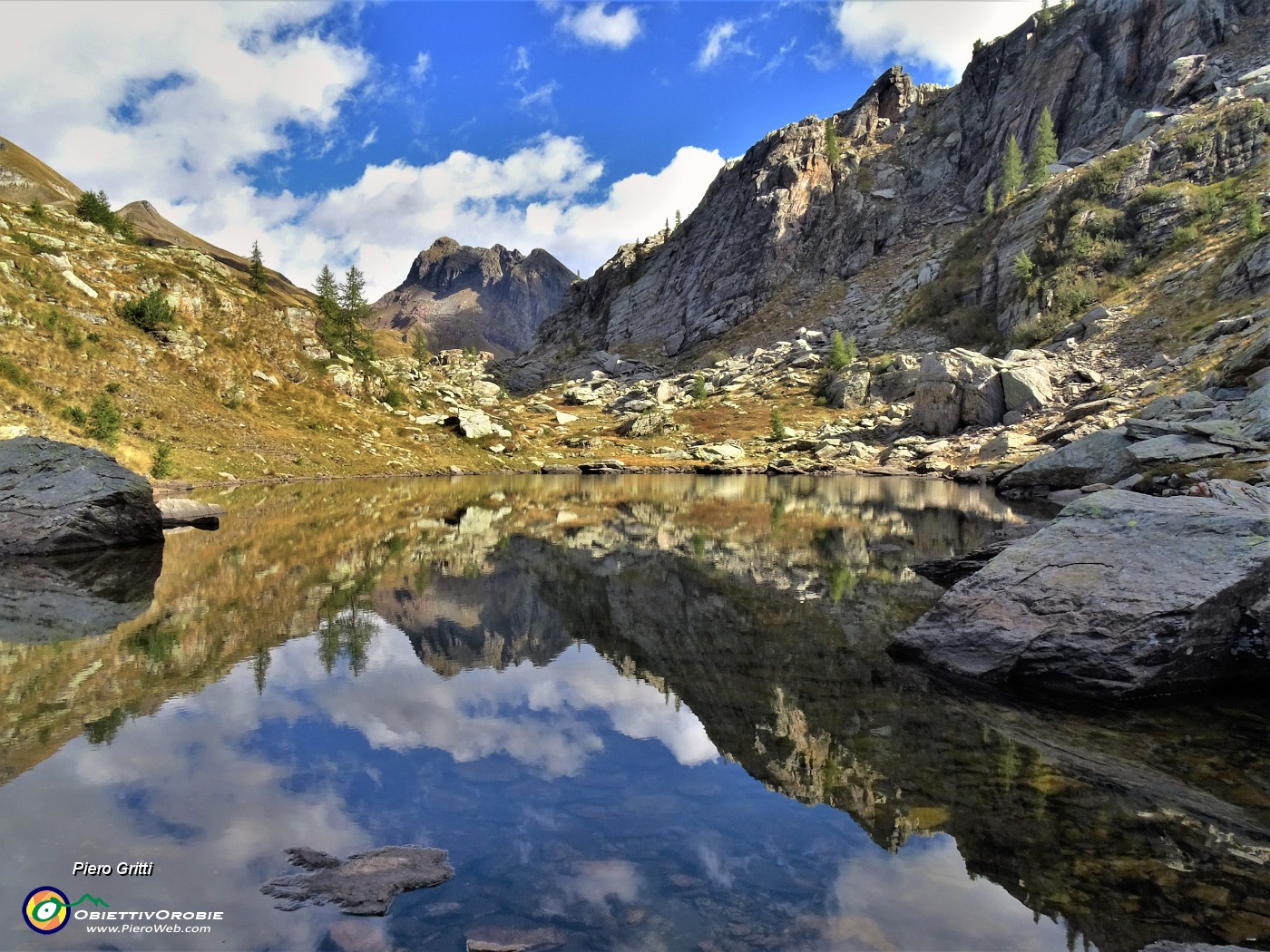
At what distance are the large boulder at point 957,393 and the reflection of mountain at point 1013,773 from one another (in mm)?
73905

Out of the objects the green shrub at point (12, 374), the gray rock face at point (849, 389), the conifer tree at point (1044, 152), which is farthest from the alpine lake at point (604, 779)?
the conifer tree at point (1044, 152)

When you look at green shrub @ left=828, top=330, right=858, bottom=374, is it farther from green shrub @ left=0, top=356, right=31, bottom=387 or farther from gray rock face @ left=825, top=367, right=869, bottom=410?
green shrub @ left=0, top=356, right=31, bottom=387

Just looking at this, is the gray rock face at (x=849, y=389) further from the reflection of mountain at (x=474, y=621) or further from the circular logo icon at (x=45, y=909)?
the circular logo icon at (x=45, y=909)

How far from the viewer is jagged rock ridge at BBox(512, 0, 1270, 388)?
13612 centimetres

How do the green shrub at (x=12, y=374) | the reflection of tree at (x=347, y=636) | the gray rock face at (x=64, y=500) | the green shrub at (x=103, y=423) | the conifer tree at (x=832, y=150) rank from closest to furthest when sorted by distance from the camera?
1. the reflection of tree at (x=347, y=636)
2. the gray rock face at (x=64, y=500)
3. the green shrub at (x=103, y=423)
4. the green shrub at (x=12, y=374)
5. the conifer tree at (x=832, y=150)

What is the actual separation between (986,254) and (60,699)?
139 m

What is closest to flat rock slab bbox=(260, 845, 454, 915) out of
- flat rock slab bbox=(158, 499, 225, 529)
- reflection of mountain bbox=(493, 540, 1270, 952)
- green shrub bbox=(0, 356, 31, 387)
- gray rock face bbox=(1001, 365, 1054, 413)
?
reflection of mountain bbox=(493, 540, 1270, 952)

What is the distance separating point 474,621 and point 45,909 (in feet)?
37.4

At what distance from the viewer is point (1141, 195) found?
93750mm

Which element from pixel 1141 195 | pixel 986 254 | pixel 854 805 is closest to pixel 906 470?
pixel 1141 195

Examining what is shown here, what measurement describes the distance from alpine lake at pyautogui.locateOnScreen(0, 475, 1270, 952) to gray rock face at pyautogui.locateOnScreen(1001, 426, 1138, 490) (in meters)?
29.4

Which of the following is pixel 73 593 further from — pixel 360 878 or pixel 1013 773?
pixel 1013 773

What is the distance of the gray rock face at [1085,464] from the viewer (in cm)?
3941

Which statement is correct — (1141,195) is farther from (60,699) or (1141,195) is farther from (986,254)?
(60,699)
